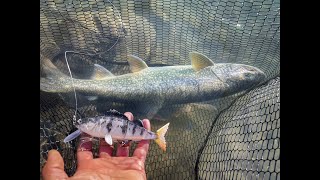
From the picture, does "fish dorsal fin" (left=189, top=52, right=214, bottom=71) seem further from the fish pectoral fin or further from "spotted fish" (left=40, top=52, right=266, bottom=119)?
the fish pectoral fin

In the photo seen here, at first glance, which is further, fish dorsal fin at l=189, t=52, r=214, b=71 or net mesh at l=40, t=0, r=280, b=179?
fish dorsal fin at l=189, t=52, r=214, b=71

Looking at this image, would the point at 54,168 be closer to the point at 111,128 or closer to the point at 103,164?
the point at 103,164

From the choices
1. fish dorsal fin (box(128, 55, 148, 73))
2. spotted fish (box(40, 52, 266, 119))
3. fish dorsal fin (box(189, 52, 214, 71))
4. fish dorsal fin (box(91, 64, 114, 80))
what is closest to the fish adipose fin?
spotted fish (box(40, 52, 266, 119))

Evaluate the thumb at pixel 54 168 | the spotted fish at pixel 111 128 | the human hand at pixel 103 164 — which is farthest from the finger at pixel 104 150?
the thumb at pixel 54 168

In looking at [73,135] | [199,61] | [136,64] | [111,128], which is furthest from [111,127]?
[199,61]

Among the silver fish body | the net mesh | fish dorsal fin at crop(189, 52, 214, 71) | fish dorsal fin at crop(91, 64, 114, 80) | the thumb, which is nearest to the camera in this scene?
the thumb
